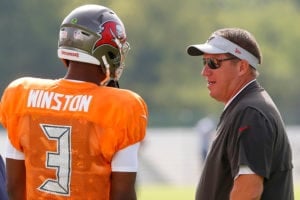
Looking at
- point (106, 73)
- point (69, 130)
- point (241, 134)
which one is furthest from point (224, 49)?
point (69, 130)

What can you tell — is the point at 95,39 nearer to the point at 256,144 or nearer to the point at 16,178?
the point at 16,178

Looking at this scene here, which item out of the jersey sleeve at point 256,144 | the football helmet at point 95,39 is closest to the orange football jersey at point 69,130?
the football helmet at point 95,39

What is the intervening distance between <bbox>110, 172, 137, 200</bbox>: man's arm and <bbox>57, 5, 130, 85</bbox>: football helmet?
0.46m

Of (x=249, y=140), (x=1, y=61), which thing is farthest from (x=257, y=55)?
(x=1, y=61)

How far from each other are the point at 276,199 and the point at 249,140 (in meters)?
0.37

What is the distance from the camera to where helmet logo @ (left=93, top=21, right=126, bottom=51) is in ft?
16.7

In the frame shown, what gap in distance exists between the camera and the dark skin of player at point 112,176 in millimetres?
A: 4930

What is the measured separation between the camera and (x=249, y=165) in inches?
212

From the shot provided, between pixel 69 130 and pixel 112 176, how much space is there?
288 mm

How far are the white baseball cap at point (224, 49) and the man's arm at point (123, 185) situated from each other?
1.11m

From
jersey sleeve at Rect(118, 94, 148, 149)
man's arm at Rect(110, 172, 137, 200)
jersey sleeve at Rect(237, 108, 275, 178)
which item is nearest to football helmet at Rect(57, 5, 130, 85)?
jersey sleeve at Rect(118, 94, 148, 149)

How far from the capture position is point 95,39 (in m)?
5.07

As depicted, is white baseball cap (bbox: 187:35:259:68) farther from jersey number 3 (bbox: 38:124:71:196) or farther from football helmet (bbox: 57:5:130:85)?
jersey number 3 (bbox: 38:124:71:196)

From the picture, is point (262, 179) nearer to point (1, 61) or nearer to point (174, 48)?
point (1, 61)
